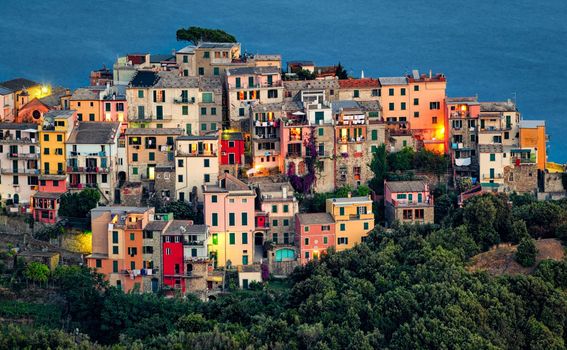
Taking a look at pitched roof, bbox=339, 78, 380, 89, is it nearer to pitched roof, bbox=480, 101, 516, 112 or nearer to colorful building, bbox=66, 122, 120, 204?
pitched roof, bbox=480, 101, 516, 112

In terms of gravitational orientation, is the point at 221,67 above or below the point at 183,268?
above

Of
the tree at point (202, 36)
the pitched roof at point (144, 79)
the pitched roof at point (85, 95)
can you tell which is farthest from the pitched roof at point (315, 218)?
the tree at point (202, 36)

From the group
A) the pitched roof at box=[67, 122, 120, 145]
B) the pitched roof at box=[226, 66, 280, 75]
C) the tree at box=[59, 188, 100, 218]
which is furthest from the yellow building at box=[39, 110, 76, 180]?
the pitched roof at box=[226, 66, 280, 75]

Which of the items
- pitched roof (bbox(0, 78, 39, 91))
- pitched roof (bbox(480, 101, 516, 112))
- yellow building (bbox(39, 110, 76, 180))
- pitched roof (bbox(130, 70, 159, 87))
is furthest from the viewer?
pitched roof (bbox(0, 78, 39, 91))

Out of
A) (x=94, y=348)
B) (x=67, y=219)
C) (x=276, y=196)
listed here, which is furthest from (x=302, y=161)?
(x=94, y=348)

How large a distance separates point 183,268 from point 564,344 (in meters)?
14.2

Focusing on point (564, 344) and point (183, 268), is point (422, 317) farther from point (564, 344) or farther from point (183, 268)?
point (183, 268)

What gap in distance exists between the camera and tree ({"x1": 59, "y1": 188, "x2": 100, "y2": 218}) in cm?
8131

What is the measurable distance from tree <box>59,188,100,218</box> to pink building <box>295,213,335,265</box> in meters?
7.55

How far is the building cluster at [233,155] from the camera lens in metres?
79.7

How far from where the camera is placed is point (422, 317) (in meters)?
72.6

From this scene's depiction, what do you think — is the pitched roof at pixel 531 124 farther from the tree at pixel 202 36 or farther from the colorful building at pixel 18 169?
the colorful building at pixel 18 169

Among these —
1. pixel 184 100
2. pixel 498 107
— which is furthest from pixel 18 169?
pixel 498 107

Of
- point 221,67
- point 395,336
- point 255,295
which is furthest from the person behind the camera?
point 221,67
